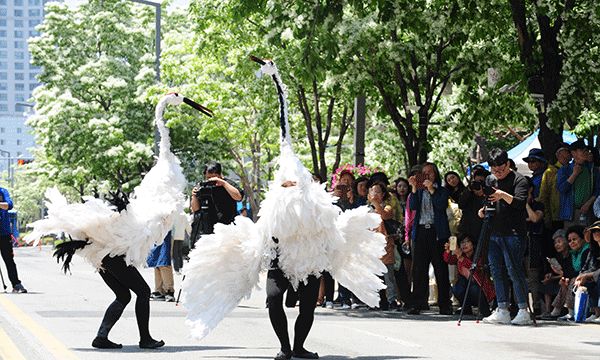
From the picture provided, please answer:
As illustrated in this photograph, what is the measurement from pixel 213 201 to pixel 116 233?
396cm

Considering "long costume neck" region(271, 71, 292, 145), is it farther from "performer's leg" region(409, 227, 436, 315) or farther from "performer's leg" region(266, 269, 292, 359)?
"performer's leg" region(409, 227, 436, 315)

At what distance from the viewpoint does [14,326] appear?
9.43 m

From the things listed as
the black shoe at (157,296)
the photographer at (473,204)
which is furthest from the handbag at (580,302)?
the black shoe at (157,296)

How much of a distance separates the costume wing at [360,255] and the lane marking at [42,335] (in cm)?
249

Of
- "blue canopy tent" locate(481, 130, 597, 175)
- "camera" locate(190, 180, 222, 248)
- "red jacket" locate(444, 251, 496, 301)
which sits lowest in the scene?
"red jacket" locate(444, 251, 496, 301)

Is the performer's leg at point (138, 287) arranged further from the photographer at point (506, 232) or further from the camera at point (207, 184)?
the photographer at point (506, 232)

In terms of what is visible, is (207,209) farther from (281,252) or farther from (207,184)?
(281,252)

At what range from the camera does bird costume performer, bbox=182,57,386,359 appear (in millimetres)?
7117

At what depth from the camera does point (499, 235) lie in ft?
33.7

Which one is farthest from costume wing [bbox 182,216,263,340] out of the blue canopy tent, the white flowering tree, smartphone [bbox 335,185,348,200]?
the white flowering tree

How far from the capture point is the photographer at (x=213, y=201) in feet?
36.6

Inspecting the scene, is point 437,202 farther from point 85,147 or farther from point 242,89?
point 85,147

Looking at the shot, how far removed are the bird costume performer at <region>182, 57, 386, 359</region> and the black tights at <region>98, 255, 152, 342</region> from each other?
872 mm

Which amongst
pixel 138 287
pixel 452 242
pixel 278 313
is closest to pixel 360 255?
pixel 278 313
